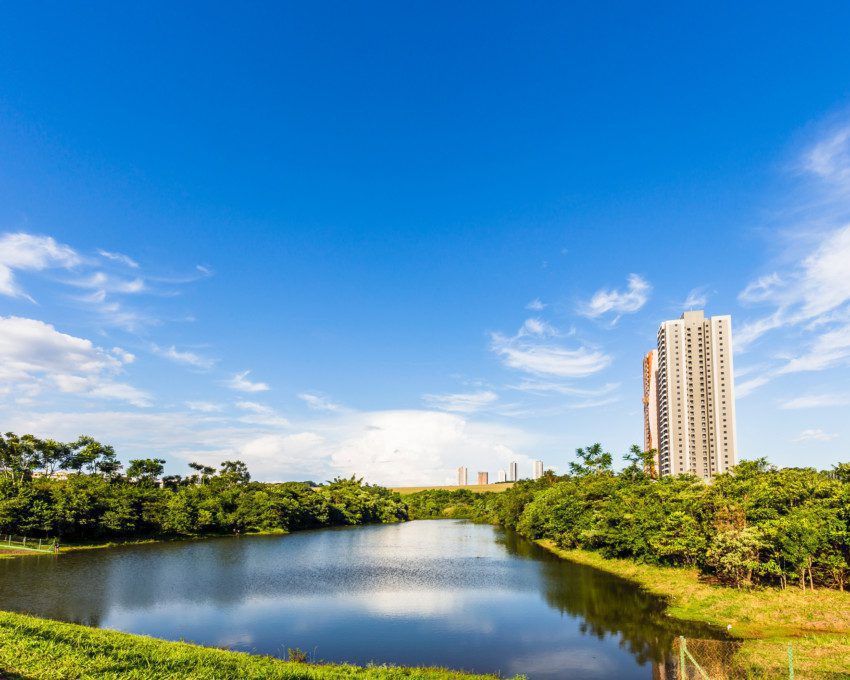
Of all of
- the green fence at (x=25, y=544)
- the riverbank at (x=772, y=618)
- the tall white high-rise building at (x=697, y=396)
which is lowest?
the green fence at (x=25, y=544)

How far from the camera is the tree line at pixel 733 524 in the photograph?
35.3 m

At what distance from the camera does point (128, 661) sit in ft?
58.7

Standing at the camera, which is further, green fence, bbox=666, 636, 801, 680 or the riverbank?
the riverbank

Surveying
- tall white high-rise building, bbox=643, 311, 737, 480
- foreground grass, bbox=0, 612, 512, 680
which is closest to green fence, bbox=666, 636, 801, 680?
Result: foreground grass, bbox=0, 612, 512, 680

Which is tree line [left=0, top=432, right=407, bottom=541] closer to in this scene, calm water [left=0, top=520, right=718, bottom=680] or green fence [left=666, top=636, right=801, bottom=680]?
calm water [left=0, top=520, right=718, bottom=680]

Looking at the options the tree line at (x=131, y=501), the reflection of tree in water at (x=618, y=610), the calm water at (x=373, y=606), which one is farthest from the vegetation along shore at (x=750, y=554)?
the tree line at (x=131, y=501)

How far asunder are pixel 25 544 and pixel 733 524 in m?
70.3

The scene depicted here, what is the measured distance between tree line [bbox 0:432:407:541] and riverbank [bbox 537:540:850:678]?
62894 mm

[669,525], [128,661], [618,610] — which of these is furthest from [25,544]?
[669,525]

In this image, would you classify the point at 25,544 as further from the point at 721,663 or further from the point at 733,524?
the point at 733,524

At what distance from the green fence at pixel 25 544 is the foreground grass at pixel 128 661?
40.4 meters

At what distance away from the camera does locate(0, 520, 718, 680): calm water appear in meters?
26.5

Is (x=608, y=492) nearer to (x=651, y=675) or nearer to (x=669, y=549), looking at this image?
(x=669, y=549)

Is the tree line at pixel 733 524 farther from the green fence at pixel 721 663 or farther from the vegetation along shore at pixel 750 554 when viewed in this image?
the green fence at pixel 721 663
